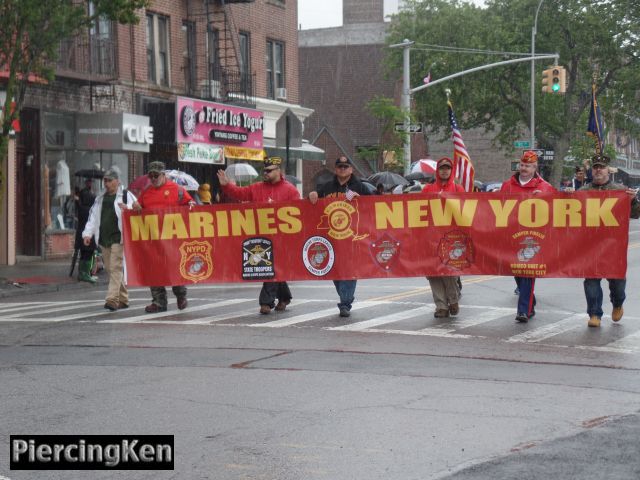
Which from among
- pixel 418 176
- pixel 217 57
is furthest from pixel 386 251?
pixel 217 57

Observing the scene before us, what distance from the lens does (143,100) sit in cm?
3036

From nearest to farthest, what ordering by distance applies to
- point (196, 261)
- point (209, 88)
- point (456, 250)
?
1. point (456, 250)
2. point (196, 261)
3. point (209, 88)

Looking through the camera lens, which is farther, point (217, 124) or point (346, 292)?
point (217, 124)

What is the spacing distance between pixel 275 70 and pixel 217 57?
4715 mm

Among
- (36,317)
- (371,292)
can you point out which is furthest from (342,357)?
(371,292)

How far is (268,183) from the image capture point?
567 inches

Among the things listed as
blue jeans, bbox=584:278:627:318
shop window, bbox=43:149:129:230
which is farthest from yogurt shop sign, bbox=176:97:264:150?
blue jeans, bbox=584:278:627:318

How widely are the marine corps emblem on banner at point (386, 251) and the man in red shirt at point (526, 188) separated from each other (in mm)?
1506

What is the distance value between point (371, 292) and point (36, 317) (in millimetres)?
5152

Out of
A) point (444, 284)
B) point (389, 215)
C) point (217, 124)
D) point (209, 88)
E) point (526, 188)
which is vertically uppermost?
point (209, 88)

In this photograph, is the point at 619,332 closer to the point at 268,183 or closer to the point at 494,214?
the point at 494,214

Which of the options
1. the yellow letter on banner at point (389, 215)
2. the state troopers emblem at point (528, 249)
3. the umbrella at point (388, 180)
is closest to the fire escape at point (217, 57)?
the umbrella at point (388, 180)

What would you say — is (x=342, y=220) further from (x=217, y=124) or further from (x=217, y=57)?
(x=217, y=57)

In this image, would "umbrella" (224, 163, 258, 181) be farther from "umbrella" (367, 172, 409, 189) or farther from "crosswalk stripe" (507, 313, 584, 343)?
"crosswalk stripe" (507, 313, 584, 343)
